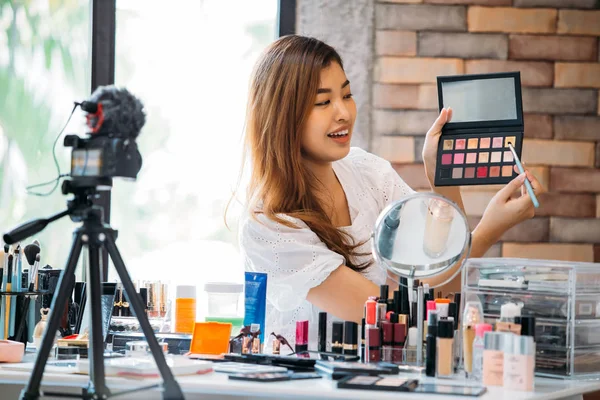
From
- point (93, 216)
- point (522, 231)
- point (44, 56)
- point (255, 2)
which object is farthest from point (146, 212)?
point (93, 216)

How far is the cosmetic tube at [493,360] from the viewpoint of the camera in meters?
1.49

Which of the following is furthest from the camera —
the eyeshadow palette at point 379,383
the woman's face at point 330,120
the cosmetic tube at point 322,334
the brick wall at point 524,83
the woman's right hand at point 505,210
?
the brick wall at point 524,83

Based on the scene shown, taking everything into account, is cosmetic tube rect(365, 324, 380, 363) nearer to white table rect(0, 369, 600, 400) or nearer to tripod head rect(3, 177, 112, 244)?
white table rect(0, 369, 600, 400)

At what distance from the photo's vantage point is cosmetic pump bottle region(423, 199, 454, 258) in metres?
1.61

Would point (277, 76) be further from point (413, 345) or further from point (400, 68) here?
point (413, 345)

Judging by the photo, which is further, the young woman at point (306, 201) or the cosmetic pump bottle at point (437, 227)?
the young woman at point (306, 201)

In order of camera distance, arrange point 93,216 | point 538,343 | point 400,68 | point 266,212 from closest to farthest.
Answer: point 93,216, point 538,343, point 266,212, point 400,68

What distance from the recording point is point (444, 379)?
1554mm

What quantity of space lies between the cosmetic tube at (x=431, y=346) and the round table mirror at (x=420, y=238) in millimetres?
103

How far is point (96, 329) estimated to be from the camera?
1340mm

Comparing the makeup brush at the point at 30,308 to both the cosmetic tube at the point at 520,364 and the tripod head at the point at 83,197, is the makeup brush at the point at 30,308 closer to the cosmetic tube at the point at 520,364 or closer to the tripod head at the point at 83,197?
the tripod head at the point at 83,197

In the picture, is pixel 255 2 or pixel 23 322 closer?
pixel 23 322

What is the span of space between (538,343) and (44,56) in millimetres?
1818

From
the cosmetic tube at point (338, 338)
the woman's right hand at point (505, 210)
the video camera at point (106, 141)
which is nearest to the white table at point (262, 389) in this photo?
the cosmetic tube at point (338, 338)
